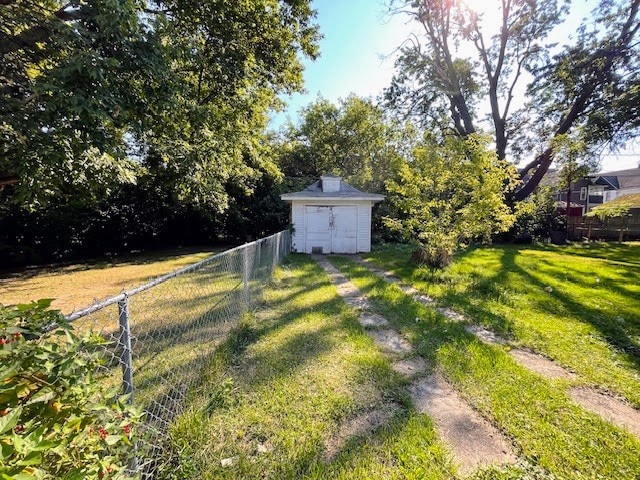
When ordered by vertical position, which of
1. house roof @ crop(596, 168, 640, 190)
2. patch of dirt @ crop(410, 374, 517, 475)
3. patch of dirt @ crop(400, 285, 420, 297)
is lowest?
patch of dirt @ crop(410, 374, 517, 475)

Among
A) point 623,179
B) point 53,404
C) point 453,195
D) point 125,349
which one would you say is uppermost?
point 623,179

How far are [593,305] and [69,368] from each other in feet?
24.3

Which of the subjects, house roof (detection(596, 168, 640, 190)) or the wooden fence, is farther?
house roof (detection(596, 168, 640, 190))

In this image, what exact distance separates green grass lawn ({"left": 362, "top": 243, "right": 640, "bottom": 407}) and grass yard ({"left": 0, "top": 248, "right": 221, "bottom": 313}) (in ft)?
23.9

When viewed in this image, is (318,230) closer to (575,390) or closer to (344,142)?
(575,390)

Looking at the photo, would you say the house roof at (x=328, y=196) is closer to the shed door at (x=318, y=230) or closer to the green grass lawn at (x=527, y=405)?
the shed door at (x=318, y=230)

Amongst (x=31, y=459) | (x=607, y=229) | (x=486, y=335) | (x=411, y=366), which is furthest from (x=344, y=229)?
(x=607, y=229)

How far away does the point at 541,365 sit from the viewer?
3447 millimetres

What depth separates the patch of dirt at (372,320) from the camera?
4621 mm

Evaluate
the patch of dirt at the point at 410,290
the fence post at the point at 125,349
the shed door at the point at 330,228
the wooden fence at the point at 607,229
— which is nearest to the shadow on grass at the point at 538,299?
the patch of dirt at the point at 410,290

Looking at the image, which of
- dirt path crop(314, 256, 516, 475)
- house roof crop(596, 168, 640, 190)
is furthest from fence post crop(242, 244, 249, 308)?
house roof crop(596, 168, 640, 190)

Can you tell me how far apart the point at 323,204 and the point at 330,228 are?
1073 millimetres

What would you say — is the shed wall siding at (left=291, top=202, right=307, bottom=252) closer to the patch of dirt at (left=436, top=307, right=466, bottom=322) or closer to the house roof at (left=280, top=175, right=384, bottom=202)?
the house roof at (left=280, top=175, right=384, bottom=202)

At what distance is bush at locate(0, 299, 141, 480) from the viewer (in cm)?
85
